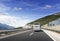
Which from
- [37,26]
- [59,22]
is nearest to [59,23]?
[59,22]

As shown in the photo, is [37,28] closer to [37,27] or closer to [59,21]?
[37,27]

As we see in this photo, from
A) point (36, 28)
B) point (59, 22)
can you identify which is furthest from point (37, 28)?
point (59, 22)

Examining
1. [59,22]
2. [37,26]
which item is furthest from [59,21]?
[37,26]

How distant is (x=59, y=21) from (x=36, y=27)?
13445 millimetres

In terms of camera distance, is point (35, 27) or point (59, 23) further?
point (59, 23)

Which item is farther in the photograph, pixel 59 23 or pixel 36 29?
pixel 59 23

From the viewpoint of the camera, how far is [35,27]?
54719 millimetres

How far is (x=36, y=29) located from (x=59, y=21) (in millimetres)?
13874

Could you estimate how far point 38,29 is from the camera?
5416 cm

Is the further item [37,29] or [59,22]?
[59,22]

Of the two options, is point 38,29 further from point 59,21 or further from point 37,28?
point 59,21

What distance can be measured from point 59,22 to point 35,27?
13.6 meters

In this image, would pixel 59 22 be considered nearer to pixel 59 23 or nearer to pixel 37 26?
pixel 59 23

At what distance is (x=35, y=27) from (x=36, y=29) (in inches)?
28.9
